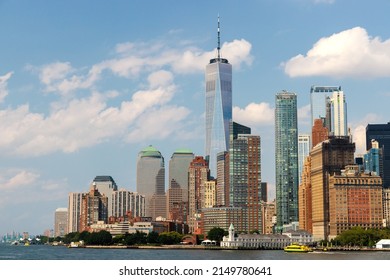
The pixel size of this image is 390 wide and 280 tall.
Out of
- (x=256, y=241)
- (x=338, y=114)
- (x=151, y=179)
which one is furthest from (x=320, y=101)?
(x=256, y=241)

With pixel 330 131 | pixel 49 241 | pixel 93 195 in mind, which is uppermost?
pixel 330 131

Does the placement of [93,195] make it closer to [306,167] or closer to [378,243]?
[306,167]

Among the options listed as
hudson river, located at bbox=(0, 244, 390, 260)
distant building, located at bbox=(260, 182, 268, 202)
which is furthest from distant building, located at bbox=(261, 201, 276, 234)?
hudson river, located at bbox=(0, 244, 390, 260)

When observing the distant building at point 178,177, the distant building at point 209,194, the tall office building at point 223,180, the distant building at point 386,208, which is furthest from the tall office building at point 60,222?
the distant building at point 386,208

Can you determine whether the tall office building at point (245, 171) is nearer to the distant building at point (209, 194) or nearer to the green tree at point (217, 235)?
the distant building at point (209, 194)

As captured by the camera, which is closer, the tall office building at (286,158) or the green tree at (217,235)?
the green tree at (217,235)

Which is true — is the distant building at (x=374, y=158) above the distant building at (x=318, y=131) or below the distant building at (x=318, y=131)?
below

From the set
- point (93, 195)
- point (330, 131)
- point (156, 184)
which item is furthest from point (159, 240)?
point (156, 184)
